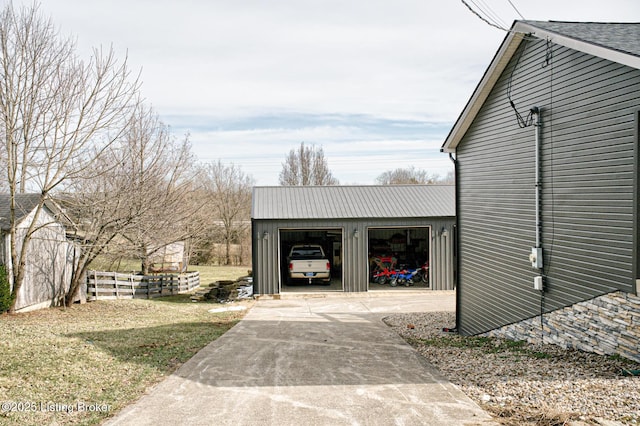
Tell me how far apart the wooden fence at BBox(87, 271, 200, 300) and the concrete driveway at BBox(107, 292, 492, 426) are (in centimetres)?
875

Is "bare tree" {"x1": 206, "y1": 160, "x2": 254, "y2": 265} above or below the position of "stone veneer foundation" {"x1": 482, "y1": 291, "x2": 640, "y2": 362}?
above

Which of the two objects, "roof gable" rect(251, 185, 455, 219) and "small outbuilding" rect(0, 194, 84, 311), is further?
"roof gable" rect(251, 185, 455, 219)

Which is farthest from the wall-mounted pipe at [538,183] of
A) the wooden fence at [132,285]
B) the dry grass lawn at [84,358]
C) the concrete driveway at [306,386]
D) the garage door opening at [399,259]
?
the wooden fence at [132,285]

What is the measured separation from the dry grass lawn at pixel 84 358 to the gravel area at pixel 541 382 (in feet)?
13.8

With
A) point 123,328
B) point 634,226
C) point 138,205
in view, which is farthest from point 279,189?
point 634,226

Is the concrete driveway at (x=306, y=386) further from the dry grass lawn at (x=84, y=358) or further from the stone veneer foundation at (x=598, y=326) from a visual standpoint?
the stone veneer foundation at (x=598, y=326)

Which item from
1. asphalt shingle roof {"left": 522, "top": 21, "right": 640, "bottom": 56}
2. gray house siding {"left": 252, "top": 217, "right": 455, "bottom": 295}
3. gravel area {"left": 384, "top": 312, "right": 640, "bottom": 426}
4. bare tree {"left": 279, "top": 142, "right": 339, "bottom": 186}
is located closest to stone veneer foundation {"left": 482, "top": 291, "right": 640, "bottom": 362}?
gravel area {"left": 384, "top": 312, "right": 640, "bottom": 426}

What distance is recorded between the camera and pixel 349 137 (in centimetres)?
4984

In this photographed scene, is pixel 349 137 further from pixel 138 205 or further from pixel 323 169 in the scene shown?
pixel 138 205

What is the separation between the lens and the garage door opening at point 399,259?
20.2 metres

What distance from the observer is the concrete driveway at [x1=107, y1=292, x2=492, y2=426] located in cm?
542

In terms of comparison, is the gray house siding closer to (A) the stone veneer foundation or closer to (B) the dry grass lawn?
(B) the dry grass lawn

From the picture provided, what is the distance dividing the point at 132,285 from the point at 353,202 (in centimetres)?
921

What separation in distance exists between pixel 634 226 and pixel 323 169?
43.1 metres
